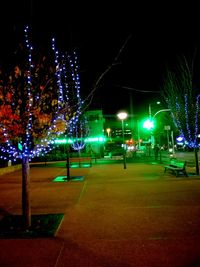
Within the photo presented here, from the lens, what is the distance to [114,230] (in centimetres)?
659

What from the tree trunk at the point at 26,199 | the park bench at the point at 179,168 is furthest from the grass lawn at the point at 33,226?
the park bench at the point at 179,168

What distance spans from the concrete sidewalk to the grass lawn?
0.69 feet

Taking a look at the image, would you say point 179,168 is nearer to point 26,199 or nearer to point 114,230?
point 114,230

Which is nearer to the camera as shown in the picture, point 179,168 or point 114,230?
point 114,230

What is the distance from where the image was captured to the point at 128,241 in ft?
19.3

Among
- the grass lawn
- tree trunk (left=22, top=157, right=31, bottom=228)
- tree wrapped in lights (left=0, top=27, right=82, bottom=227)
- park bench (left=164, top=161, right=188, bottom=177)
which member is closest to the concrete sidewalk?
the grass lawn

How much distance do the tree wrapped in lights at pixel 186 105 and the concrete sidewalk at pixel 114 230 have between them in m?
4.59

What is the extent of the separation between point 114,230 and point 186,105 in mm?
11337

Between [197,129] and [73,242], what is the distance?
11080 millimetres

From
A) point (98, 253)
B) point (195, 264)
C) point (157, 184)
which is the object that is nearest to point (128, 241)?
point (98, 253)

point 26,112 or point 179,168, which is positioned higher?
point 26,112

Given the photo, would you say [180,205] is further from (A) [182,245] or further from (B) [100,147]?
(B) [100,147]

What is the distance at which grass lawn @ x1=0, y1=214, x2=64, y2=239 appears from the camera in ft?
20.9

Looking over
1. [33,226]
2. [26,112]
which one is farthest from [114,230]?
[26,112]
